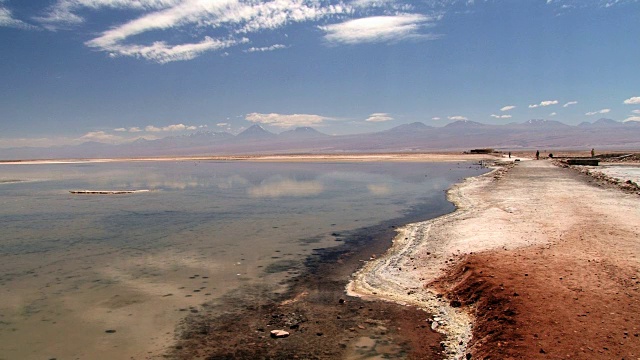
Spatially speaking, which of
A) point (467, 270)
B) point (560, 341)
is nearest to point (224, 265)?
point (467, 270)

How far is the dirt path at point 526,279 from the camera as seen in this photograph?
6.32 meters

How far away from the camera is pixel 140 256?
12805 millimetres

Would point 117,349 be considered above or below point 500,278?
Result: below

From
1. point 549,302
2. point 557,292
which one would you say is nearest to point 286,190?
point 557,292

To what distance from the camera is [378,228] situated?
647 inches

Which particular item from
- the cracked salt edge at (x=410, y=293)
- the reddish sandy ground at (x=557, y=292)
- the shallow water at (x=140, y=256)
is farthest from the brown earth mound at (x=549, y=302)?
the shallow water at (x=140, y=256)

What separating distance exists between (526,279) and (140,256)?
10.4m

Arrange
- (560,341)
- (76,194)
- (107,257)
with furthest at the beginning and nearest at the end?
(76,194) < (107,257) < (560,341)

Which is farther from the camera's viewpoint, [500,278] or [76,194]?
[76,194]

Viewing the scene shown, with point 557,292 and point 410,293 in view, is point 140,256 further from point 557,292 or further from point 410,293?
point 557,292

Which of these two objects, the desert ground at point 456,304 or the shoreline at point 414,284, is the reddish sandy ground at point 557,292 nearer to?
the desert ground at point 456,304

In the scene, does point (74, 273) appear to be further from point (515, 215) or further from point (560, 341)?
point (515, 215)

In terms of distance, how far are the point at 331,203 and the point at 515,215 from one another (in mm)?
9985

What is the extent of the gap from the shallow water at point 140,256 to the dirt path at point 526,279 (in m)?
3.01
